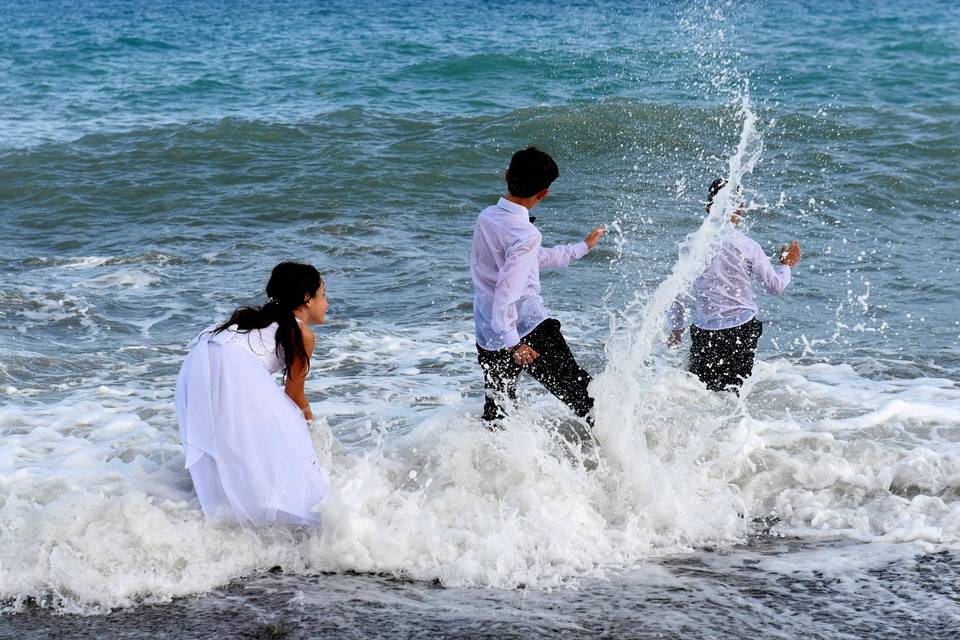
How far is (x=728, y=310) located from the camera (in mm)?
6496

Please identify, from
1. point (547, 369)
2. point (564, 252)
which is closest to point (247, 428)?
point (547, 369)

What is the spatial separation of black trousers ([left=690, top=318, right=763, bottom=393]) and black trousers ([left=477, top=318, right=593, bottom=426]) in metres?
1.34

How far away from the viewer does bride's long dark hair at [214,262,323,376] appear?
4855mm

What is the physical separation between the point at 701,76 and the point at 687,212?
30.4 ft

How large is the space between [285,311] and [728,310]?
9.21 feet

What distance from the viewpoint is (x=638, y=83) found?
2014 cm

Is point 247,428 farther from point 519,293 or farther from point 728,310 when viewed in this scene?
point 728,310

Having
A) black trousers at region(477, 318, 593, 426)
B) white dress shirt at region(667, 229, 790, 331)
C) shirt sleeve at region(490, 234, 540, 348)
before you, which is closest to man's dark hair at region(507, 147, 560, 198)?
shirt sleeve at region(490, 234, 540, 348)

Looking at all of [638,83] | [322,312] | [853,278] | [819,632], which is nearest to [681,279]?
[322,312]

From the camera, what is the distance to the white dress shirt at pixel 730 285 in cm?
633

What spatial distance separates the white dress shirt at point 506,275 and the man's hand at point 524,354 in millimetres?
35

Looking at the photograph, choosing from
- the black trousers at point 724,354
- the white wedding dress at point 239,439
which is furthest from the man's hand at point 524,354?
the black trousers at point 724,354

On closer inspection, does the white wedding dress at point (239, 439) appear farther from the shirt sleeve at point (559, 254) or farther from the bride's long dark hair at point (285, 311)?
the shirt sleeve at point (559, 254)

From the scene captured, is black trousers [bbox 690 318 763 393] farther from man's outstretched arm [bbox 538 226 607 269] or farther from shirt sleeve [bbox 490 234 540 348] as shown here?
shirt sleeve [bbox 490 234 540 348]
